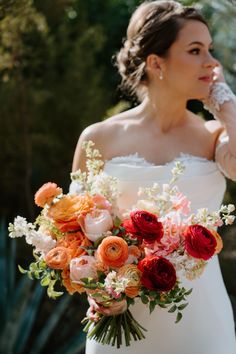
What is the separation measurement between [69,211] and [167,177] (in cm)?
60

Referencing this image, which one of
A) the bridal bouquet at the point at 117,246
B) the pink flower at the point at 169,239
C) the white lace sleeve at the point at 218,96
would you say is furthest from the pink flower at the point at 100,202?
the white lace sleeve at the point at 218,96

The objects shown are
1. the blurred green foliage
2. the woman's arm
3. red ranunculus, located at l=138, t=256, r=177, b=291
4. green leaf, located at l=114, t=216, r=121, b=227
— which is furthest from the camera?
the blurred green foliage

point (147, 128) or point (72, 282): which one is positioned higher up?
point (147, 128)

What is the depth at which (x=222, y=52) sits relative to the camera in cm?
587

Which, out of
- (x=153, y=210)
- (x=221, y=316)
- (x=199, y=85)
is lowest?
(x=221, y=316)

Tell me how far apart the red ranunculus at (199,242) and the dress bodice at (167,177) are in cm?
59

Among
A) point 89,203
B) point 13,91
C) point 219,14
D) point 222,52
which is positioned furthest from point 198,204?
point 13,91

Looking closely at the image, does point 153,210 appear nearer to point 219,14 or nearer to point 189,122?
point 189,122

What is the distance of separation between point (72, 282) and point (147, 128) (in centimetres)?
93

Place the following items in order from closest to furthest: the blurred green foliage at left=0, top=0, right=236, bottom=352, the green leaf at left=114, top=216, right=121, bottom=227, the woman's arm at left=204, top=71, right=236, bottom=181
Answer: the green leaf at left=114, top=216, right=121, bottom=227 → the woman's arm at left=204, top=71, right=236, bottom=181 → the blurred green foliage at left=0, top=0, right=236, bottom=352

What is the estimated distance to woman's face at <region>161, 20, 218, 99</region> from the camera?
3.20 m

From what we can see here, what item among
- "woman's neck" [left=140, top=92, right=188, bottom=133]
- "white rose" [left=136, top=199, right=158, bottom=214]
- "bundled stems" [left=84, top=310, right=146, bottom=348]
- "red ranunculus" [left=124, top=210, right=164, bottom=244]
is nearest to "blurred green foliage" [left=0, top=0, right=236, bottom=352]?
"woman's neck" [left=140, top=92, right=188, bottom=133]

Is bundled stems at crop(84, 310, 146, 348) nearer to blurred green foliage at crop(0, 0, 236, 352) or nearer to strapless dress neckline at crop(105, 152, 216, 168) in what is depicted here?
strapless dress neckline at crop(105, 152, 216, 168)

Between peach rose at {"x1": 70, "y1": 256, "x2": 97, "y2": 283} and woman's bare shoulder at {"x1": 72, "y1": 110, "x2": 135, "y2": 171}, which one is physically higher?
woman's bare shoulder at {"x1": 72, "y1": 110, "x2": 135, "y2": 171}
